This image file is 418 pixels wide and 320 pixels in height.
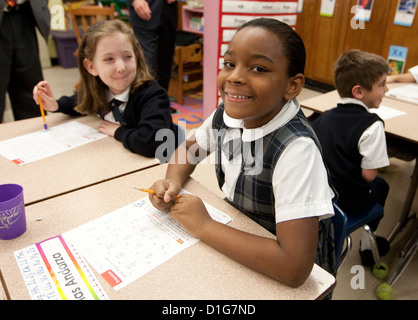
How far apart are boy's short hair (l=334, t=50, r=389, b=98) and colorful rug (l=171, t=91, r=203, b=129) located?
74.2 inches

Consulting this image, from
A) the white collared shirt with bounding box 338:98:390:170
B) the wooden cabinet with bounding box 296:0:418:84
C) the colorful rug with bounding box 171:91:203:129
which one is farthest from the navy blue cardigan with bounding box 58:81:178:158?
the wooden cabinet with bounding box 296:0:418:84

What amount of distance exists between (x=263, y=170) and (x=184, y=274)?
1.11ft

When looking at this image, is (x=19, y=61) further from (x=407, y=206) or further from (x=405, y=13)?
(x=405, y=13)

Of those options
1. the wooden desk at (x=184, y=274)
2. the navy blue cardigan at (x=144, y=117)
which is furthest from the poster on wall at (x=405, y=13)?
the wooden desk at (x=184, y=274)

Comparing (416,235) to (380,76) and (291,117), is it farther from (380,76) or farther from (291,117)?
(291,117)

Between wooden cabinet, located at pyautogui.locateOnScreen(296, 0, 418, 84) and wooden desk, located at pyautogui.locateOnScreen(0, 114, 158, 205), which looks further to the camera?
wooden cabinet, located at pyautogui.locateOnScreen(296, 0, 418, 84)

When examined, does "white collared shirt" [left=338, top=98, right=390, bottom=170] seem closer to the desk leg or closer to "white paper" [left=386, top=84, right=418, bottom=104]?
the desk leg

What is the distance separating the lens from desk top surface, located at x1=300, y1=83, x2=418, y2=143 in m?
1.63

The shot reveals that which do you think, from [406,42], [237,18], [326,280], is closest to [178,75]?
[237,18]

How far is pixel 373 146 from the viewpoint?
143 centimetres

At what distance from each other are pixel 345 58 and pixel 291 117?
952mm

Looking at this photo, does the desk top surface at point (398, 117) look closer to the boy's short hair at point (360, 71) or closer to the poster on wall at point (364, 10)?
the boy's short hair at point (360, 71)

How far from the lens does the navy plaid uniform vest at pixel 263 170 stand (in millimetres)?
881

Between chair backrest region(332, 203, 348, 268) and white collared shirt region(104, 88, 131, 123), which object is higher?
white collared shirt region(104, 88, 131, 123)
